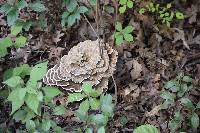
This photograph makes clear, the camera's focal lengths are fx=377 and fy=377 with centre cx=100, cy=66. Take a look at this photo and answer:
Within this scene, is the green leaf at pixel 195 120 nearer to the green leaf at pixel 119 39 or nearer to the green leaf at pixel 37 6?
the green leaf at pixel 119 39

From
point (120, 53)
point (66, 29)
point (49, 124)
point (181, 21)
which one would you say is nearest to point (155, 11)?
point (181, 21)

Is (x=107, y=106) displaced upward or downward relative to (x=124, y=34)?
downward

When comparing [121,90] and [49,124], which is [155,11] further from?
[49,124]

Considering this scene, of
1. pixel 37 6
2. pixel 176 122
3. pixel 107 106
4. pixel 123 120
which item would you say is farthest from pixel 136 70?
pixel 107 106

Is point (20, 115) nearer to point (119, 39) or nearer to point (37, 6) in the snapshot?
point (37, 6)

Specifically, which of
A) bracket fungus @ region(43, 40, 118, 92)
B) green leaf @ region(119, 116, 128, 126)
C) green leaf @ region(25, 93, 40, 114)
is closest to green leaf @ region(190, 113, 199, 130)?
green leaf @ region(119, 116, 128, 126)

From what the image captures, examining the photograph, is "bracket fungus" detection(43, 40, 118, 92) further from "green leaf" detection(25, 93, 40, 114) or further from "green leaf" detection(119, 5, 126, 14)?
"green leaf" detection(25, 93, 40, 114)
